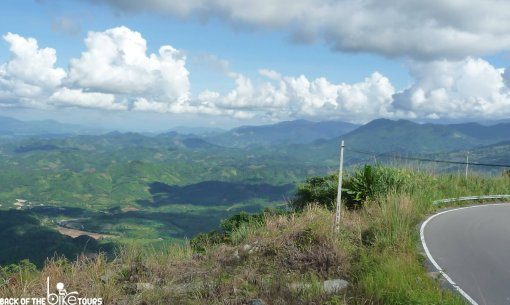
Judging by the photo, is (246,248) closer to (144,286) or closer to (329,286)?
(144,286)

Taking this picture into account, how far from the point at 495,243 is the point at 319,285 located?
6550mm

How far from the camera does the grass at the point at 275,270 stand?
7.03 metres

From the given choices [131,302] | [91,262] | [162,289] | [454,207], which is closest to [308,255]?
[162,289]

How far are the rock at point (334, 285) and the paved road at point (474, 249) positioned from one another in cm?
201

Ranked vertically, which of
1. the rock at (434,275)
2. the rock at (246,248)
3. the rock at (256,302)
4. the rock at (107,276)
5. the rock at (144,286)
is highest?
the rock at (434,275)

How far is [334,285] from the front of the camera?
7480 millimetres

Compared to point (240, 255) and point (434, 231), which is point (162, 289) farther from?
point (434, 231)

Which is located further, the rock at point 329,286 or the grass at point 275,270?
the rock at point 329,286

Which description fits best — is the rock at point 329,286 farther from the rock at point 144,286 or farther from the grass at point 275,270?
the rock at point 144,286

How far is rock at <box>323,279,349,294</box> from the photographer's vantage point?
284 inches

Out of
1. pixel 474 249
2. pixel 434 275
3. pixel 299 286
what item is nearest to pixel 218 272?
pixel 299 286

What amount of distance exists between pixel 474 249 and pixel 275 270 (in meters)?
5.33

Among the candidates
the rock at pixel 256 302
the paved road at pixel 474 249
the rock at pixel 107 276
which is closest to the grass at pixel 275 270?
the rock at pixel 107 276

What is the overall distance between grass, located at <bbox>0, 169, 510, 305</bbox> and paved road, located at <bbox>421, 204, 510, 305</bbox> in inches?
25.0
